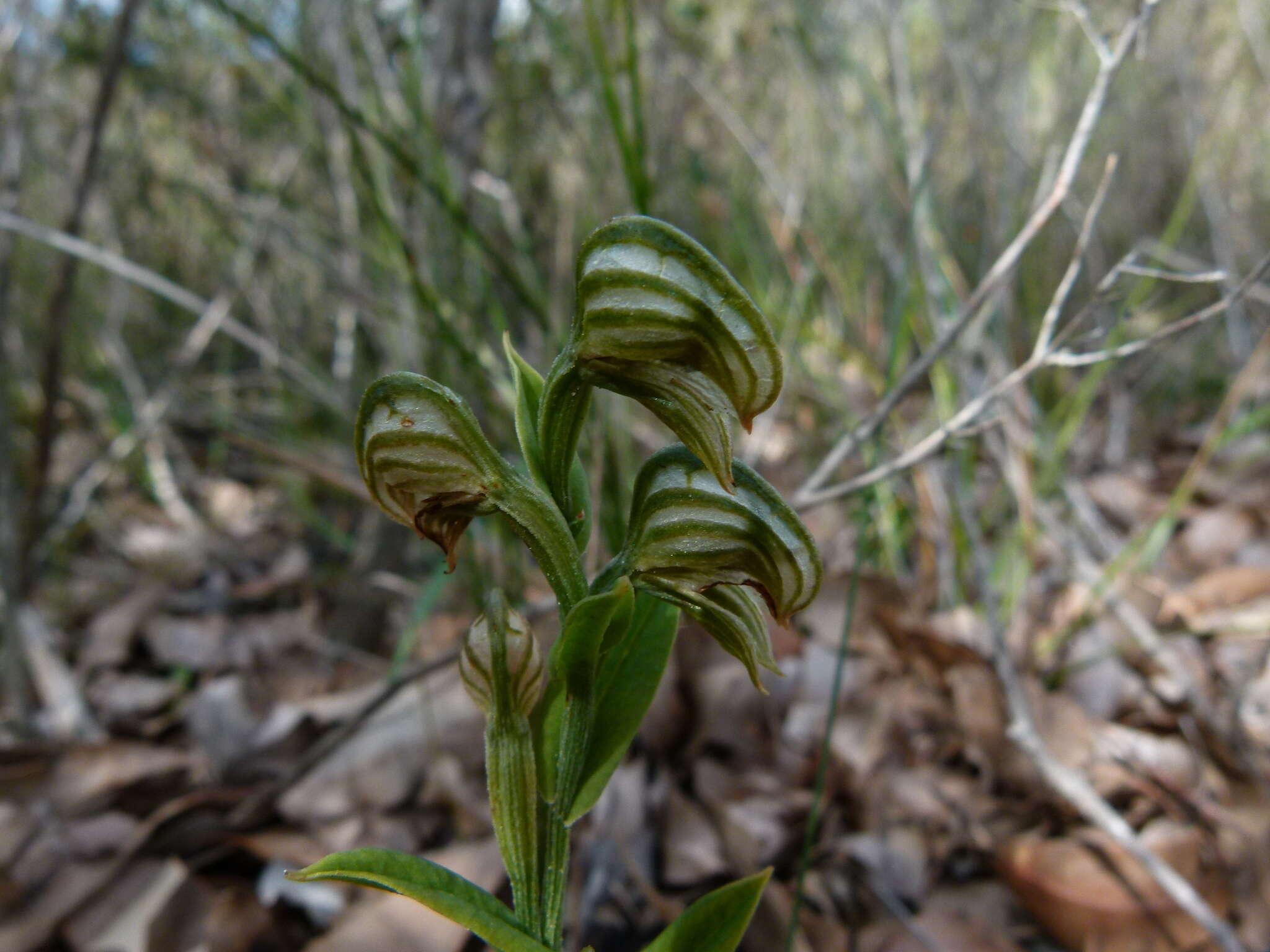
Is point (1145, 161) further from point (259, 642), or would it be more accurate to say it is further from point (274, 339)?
point (259, 642)

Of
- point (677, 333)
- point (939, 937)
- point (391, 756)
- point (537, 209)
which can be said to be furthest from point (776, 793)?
point (537, 209)

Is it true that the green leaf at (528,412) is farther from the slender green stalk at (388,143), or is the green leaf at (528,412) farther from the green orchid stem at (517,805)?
the slender green stalk at (388,143)

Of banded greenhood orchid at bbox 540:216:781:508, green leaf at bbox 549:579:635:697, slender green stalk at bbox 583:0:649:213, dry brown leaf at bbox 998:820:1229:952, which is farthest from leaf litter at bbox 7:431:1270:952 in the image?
slender green stalk at bbox 583:0:649:213

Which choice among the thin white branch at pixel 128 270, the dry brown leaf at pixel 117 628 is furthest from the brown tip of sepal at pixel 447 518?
the dry brown leaf at pixel 117 628

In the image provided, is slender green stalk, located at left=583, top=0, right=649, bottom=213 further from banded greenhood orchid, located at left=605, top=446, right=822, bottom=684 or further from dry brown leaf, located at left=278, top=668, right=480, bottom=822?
dry brown leaf, located at left=278, top=668, right=480, bottom=822

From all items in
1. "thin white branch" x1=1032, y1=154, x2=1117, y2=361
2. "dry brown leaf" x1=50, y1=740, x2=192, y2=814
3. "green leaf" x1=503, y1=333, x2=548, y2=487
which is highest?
"thin white branch" x1=1032, y1=154, x2=1117, y2=361

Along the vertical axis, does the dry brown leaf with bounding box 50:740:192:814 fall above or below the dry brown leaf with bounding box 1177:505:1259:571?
below
